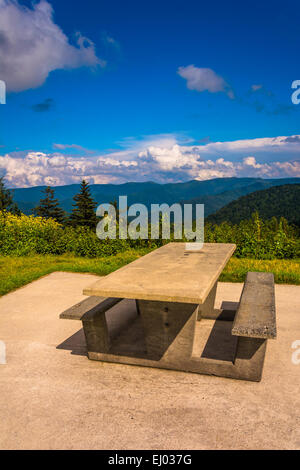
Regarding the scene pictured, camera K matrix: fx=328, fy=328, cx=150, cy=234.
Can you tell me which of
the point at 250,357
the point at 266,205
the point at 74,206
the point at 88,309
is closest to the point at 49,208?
the point at 74,206

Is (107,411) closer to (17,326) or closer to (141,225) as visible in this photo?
(17,326)

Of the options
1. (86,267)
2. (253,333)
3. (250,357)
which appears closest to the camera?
(253,333)

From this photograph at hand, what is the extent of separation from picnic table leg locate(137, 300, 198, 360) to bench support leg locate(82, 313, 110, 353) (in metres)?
0.51

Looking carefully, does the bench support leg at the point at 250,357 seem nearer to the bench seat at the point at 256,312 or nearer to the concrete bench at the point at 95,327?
the bench seat at the point at 256,312

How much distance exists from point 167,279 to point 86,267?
16.1ft

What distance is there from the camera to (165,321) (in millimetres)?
3084

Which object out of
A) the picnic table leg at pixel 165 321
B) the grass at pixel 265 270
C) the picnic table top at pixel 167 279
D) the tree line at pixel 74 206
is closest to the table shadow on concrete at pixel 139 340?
the picnic table leg at pixel 165 321

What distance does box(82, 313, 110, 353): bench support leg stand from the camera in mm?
3391

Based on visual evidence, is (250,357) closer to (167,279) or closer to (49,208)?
(167,279)

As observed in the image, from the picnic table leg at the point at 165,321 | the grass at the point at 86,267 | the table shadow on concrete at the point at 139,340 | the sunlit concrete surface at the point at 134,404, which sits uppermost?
the picnic table leg at the point at 165,321

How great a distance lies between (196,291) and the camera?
103 inches

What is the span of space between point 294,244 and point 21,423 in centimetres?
797

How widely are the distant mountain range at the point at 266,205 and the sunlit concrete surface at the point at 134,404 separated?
99920 millimetres

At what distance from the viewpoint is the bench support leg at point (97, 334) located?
3.39m
